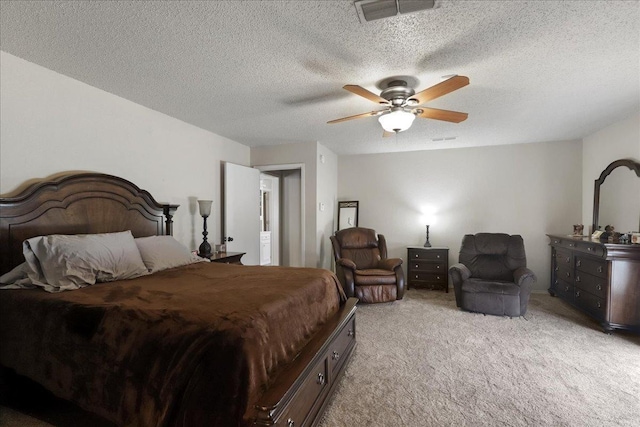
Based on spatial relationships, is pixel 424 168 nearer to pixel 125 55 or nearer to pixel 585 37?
pixel 585 37

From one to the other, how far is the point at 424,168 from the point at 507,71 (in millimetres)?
3026

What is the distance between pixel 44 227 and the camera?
7.63ft

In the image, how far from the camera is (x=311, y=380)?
5.50 feet

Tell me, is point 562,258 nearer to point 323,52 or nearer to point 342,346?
point 342,346

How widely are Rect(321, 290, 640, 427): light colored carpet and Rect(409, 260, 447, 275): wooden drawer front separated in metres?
1.26

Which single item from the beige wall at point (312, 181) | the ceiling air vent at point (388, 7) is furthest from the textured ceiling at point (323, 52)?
the beige wall at point (312, 181)

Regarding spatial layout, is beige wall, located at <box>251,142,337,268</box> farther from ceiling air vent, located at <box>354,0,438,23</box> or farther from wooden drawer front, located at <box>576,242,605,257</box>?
wooden drawer front, located at <box>576,242,605,257</box>

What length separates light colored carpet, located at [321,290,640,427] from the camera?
1905 millimetres

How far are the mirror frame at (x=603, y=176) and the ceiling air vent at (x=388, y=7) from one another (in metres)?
3.53

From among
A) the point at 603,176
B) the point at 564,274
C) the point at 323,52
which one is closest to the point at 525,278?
the point at 564,274

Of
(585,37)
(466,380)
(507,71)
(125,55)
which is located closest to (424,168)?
(507,71)

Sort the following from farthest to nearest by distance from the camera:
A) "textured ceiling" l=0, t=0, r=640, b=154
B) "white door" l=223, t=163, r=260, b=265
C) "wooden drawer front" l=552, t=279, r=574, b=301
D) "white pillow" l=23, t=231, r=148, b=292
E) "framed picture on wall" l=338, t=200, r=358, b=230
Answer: "framed picture on wall" l=338, t=200, r=358, b=230 → "white door" l=223, t=163, r=260, b=265 → "wooden drawer front" l=552, t=279, r=574, b=301 → "white pillow" l=23, t=231, r=148, b=292 → "textured ceiling" l=0, t=0, r=640, b=154

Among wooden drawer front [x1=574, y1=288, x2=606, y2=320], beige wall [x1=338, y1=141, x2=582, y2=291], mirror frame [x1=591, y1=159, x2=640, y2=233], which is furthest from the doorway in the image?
mirror frame [x1=591, y1=159, x2=640, y2=233]

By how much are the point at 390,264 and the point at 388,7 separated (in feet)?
10.6
